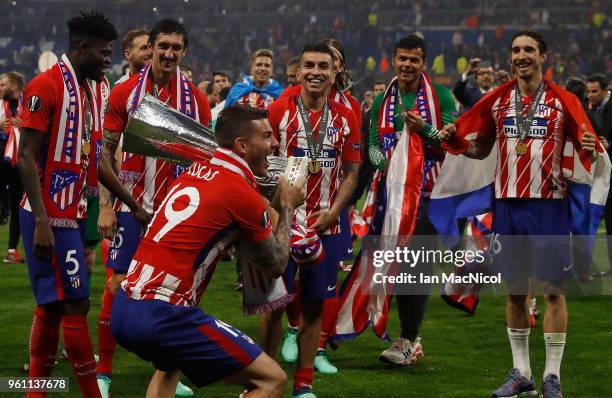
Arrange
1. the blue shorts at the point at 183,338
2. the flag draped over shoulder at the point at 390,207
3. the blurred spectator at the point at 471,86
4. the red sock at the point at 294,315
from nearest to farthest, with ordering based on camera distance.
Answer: the blue shorts at the point at 183,338 < the flag draped over shoulder at the point at 390,207 < the red sock at the point at 294,315 < the blurred spectator at the point at 471,86

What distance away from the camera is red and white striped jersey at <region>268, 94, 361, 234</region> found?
20.0 feet

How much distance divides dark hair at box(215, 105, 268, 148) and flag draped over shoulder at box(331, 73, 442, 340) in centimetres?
278

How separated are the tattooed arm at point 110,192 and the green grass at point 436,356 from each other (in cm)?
100

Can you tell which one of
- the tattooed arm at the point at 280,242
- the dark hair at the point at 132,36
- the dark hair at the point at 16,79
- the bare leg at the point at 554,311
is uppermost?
the dark hair at the point at 16,79

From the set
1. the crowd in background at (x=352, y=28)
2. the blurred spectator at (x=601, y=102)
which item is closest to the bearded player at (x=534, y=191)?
the blurred spectator at (x=601, y=102)

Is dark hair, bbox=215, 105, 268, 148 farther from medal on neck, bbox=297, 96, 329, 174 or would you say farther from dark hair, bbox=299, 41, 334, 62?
dark hair, bbox=299, 41, 334, 62

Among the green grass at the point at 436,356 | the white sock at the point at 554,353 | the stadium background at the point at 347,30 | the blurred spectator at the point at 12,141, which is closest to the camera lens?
the white sock at the point at 554,353

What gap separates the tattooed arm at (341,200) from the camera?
19.7 ft

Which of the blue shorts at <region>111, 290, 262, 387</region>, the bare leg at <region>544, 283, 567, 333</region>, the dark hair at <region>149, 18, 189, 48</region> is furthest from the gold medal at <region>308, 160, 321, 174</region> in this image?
the blue shorts at <region>111, 290, 262, 387</region>

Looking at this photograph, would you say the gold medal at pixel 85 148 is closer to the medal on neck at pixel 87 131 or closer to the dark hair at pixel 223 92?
the medal on neck at pixel 87 131

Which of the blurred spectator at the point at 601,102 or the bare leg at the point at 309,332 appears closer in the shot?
the bare leg at the point at 309,332

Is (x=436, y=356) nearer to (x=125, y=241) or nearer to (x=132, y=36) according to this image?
(x=125, y=241)

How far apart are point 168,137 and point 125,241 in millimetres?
864

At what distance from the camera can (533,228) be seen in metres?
6.14
